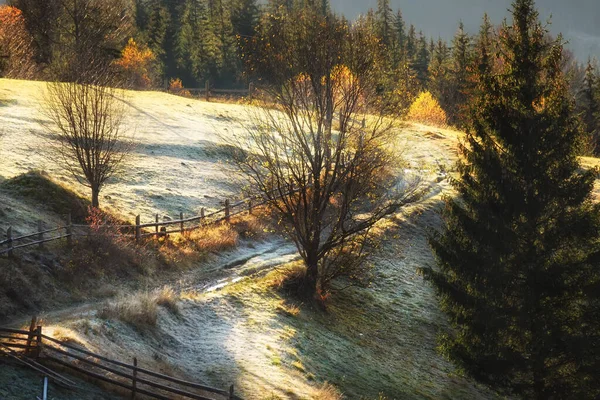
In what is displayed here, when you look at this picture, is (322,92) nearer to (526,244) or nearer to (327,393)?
(526,244)

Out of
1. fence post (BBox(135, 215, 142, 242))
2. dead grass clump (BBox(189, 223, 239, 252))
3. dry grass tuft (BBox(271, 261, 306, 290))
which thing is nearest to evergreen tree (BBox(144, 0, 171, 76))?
dead grass clump (BBox(189, 223, 239, 252))

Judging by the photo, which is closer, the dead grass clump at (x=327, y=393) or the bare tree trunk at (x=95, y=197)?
the dead grass clump at (x=327, y=393)

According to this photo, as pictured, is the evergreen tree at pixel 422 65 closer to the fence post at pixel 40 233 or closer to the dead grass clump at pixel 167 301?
the fence post at pixel 40 233

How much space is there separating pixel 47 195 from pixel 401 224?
64.8ft

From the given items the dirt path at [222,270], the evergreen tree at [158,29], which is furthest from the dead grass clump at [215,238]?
the evergreen tree at [158,29]

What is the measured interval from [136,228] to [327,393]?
1267 cm

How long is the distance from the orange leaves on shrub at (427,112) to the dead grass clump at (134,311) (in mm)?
56981

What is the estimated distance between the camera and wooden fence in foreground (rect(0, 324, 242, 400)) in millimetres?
15102

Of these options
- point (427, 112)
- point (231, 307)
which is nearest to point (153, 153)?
point (231, 307)

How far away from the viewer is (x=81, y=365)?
15703mm

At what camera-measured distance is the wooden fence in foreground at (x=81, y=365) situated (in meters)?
15.1

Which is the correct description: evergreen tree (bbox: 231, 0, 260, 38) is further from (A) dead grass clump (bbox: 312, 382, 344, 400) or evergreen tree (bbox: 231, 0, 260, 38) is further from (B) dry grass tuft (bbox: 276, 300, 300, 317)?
(A) dead grass clump (bbox: 312, 382, 344, 400)

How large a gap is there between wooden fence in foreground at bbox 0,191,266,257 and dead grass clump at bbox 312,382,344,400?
8.55 meters

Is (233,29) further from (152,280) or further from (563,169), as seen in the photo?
(563,169)
